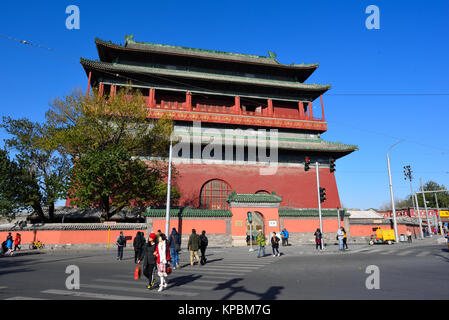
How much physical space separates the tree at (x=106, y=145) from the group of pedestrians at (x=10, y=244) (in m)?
4.34

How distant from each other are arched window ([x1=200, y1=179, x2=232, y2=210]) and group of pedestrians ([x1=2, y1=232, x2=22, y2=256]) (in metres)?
14.8

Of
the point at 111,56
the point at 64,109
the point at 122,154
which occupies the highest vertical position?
the point at 111,56

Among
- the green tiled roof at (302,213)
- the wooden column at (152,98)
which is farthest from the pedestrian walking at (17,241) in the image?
the green tiled roof at (302,213)

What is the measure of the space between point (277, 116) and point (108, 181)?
65.5 ft

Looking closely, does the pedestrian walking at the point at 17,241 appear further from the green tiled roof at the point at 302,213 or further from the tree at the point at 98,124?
the green tiled roof at the point at 302,213

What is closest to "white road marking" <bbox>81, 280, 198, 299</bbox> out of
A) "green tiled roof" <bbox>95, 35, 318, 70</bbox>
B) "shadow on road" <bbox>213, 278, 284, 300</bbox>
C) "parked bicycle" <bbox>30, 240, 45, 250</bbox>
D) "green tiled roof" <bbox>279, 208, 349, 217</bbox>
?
"shadow on road" <bbox>213, 278, 284, 300</bbox>

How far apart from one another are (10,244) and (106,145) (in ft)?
28.8

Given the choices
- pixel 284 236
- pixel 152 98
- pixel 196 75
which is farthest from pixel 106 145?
pixel 284 236

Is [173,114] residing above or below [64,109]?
above

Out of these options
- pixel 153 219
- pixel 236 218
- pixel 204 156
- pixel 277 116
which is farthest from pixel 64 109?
pixel 277 116

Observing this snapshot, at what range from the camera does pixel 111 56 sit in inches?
1235

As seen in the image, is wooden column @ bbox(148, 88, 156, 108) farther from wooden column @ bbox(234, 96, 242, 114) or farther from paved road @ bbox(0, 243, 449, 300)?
paved road @ bbox(0, 243, 449, 300)

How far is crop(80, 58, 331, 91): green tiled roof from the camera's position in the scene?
28.4 m
